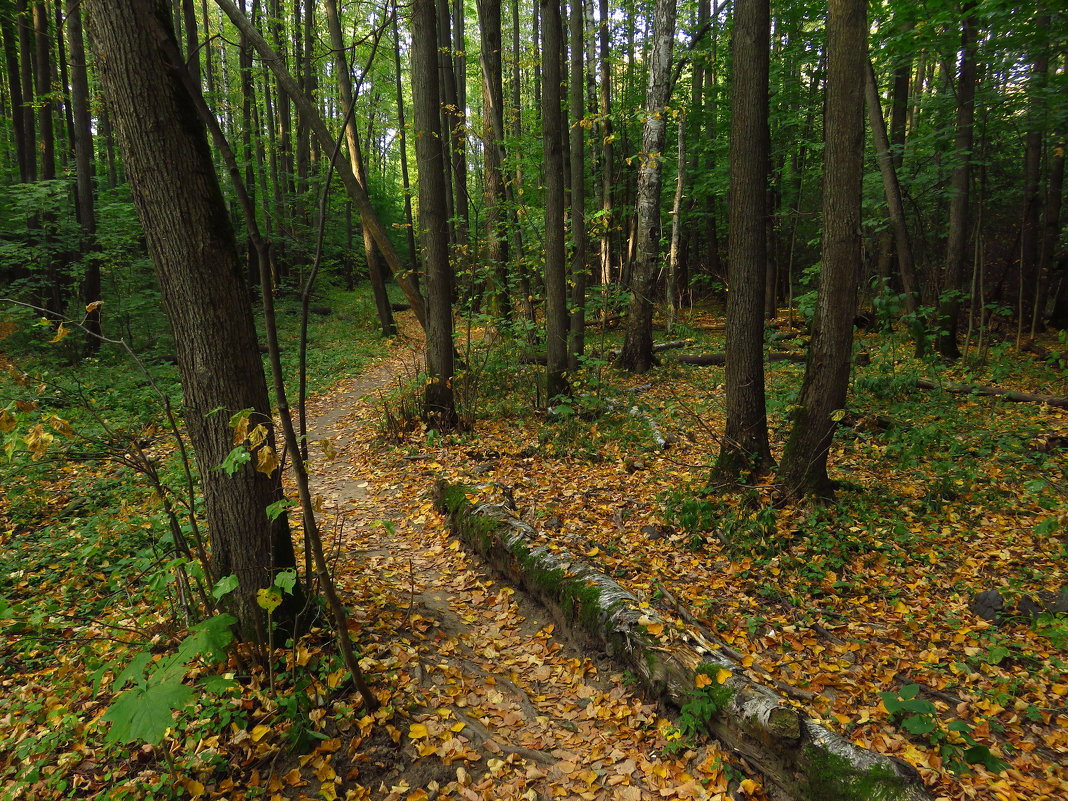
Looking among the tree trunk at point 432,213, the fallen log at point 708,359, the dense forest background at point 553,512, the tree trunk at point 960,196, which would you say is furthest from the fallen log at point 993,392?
the tree trunk at point 432,213

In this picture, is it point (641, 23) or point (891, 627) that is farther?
point (641, 23)

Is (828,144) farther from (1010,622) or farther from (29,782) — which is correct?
(29,782)

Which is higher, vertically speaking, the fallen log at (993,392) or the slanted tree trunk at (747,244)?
the slanted tree trunk at (747,244)

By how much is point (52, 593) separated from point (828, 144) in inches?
316

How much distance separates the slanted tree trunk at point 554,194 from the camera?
8.43 meters

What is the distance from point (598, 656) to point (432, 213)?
665 cm

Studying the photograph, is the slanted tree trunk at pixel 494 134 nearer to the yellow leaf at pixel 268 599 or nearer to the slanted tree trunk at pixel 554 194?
the slanted tree trunk at pixel 554 194

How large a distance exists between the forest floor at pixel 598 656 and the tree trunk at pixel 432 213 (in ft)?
3.84

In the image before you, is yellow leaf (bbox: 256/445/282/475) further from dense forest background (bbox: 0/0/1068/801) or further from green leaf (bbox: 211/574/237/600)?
green leaf (bbox: 211/574/237/600)

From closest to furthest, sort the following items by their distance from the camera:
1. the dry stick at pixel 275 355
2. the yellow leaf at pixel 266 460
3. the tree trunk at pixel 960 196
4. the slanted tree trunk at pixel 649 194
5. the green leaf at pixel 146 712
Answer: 1. the green leaf at pixel 146 712
2. the dry stick at pixel 275 355
3. the yellow leaf at pixel 266 460
4. the slanted tree trunk at pixel 649 194
5. the tree trunk at pixel 960 196

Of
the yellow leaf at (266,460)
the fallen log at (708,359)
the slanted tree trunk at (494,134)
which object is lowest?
the fallen log at (708,359)

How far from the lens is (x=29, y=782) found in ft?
8.63

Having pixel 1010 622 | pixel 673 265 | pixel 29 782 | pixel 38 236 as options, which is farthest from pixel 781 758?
pixel 38 236

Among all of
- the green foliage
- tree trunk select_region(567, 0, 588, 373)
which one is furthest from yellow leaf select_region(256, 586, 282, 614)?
tree trunk select_region(567, 0, 588, 373)
